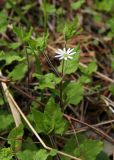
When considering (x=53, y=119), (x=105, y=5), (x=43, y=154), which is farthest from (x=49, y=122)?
(x=105, y=5)

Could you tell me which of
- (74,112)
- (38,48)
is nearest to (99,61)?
(74,112)

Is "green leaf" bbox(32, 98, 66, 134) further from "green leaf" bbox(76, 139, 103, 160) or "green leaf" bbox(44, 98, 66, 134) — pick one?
"green leaf" bbox(76, 139, 103, 160)

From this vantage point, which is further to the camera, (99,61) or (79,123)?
(99,61)

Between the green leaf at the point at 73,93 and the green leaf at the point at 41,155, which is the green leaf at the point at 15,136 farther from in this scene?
the green leaf at the point at 73,93

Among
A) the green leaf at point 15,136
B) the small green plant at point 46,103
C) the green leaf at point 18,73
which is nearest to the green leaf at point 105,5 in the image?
the small green plant at point 46,103

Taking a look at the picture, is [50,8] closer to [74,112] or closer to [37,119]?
[74,112]

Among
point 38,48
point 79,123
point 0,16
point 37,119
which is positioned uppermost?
point 0,16

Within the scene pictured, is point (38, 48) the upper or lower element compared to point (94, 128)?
upper
